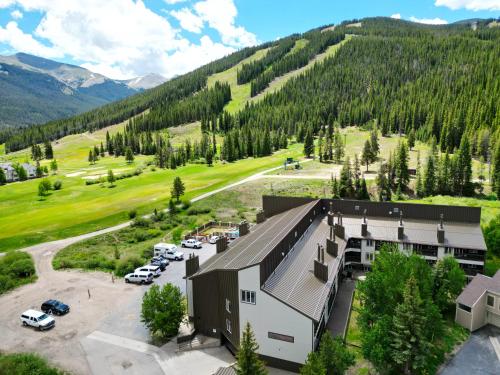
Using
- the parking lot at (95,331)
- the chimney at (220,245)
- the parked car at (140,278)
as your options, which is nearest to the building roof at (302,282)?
the parking lot at (95,331)

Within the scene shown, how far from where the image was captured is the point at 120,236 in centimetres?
6850

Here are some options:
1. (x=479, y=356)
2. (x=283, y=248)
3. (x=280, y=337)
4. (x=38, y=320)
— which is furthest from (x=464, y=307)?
(x=38, y=320)

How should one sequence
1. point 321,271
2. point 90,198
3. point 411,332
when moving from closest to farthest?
1. point 411,332
2. point 321,271
3. point 90,198

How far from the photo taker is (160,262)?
5269cm

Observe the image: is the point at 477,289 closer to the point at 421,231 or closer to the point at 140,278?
the point at 421,231

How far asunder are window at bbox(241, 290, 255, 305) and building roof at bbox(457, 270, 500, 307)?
2072cm

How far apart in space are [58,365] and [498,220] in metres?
59.4

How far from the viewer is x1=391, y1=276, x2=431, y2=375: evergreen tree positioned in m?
26.0

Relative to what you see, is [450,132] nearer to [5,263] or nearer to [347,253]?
[347,253]

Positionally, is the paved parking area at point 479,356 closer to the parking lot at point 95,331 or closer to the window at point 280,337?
the window at point 280,337

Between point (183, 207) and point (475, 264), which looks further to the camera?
point (183, 207)

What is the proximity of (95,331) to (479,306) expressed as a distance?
37550 millimetres

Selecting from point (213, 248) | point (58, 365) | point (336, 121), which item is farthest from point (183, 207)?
point (336, 121)

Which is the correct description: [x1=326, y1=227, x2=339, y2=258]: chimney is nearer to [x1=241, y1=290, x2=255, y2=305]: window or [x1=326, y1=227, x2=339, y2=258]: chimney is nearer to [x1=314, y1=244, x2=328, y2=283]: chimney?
[x1=314, y1=244, x2=328, y2=283]: chimney
